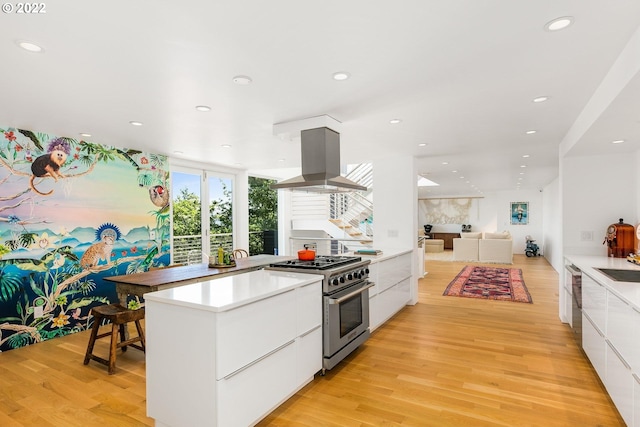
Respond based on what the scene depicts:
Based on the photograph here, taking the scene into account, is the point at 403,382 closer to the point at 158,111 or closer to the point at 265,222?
the point at 158,111

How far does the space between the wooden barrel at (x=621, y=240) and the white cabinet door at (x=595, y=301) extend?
1147 millimetres

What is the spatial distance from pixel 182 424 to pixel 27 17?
238cm

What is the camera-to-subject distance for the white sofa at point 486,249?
32.7ft

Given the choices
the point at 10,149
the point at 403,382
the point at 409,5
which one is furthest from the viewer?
the point at 10,149

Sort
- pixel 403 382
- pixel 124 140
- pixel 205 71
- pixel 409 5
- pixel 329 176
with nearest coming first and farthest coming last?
pixel 409 5, pixel 205 71, pixel 403 382, pixel 329 176, pixel 124 140

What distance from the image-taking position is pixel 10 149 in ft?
12.5

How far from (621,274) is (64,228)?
5855 millimetres

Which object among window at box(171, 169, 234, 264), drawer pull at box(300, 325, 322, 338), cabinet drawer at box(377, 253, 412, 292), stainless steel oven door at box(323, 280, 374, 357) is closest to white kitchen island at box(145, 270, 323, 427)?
drawer pull at box(300, 325, 322, 338)

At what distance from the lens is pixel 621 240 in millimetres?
3926

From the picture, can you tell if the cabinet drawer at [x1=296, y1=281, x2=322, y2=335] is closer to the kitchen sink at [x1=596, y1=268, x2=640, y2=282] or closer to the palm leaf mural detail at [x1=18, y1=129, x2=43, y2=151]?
the kitchen sink at [x1=596, y1=268, x2=640, y2=282]

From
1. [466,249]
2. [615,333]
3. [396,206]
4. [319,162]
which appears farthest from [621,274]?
[466,249]

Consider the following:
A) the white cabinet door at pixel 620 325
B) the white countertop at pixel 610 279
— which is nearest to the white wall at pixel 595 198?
the white countertop at pixel 610 279

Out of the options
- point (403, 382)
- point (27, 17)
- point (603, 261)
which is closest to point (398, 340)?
point (403, 382)

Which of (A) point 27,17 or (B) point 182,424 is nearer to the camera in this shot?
(A) point 27,17
